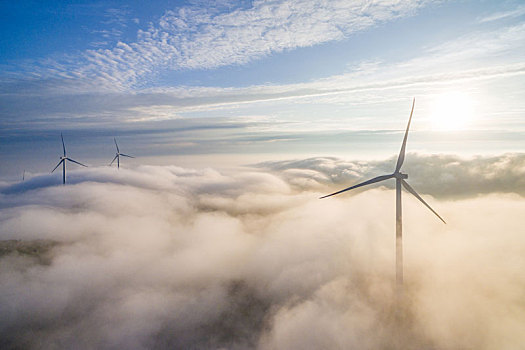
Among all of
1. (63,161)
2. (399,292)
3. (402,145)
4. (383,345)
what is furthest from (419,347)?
(63,161)

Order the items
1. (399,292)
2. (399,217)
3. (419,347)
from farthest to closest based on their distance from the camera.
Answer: (419,347)
(399,292)
(399,217)

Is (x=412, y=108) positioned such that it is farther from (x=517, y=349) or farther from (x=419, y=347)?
(x=517, y=349)

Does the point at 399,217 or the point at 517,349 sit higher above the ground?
the point at 399,217

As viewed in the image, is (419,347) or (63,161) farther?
(419,347)

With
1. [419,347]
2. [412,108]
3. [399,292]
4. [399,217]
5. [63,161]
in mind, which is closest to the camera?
[412,108]

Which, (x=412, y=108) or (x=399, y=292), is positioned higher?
(x=412, y=108)

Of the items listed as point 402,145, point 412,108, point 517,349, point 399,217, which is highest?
point 412,108

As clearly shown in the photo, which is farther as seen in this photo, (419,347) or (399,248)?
(419,347)

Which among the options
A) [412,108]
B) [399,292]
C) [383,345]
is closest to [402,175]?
[412,108]

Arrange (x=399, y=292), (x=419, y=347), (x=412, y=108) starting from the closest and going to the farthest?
(x=412, y=108), (x=399, y=292), (x=419, y=347)

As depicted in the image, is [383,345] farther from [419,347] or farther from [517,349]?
[517,349]
